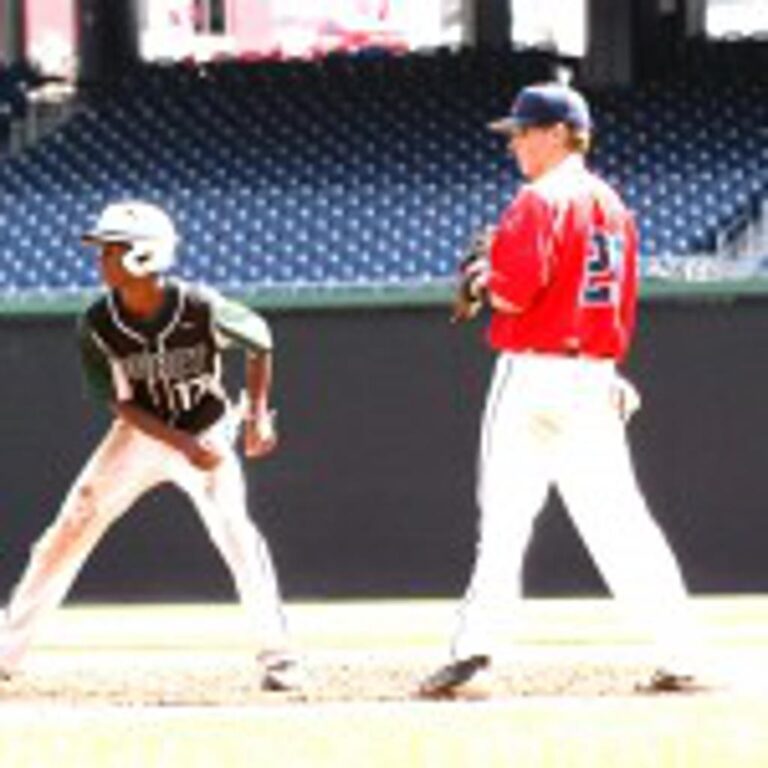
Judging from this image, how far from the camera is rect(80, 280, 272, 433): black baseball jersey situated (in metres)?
9.70

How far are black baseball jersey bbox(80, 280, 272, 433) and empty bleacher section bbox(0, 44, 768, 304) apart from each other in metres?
8.01

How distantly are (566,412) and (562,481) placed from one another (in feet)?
0.76

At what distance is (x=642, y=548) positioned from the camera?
30.6 ft

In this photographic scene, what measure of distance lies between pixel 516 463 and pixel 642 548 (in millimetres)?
452

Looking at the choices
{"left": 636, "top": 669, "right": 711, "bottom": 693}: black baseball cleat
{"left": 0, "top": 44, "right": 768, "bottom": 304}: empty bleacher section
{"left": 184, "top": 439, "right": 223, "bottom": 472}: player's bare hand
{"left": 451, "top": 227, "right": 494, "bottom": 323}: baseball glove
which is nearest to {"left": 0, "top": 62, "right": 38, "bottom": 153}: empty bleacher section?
{"left": 0, "top": 44, "right": 768, "bottom": 304}: empty bleacher section

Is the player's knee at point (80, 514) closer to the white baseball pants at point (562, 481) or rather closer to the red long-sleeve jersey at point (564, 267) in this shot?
the white baseball pants at point (562, 481)

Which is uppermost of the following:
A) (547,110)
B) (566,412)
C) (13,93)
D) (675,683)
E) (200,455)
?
(547,110)

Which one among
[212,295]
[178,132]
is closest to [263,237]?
[178,132]

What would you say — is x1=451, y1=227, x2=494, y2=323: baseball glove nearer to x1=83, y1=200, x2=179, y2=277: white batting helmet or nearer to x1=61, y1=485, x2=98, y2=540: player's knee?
x1=83, y1=200, x2=179, y2=277: white batting helmet

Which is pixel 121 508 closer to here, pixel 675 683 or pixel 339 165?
pixel 675 683

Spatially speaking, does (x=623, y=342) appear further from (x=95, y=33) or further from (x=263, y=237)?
(x=95, y=33)

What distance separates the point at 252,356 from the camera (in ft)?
32.3

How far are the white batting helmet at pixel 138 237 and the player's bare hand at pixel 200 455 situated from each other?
21.9 inches

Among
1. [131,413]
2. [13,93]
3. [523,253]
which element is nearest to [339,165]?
[13,93]
